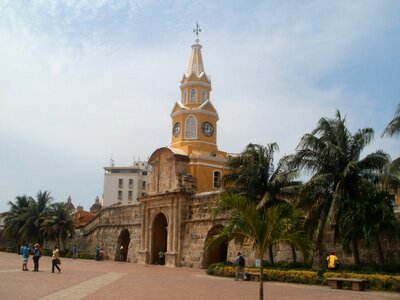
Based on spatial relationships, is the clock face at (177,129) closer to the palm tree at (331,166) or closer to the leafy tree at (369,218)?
the palm tree at (331,166)

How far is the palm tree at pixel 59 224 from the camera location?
46250mm

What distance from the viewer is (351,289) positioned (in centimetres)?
1873

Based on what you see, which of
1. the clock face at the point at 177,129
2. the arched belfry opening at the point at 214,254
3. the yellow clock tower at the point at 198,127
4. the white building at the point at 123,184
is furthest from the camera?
the white building at the point at 123,184

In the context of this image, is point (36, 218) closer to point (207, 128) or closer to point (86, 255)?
point (86, 255)

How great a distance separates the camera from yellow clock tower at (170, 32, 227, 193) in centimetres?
3850

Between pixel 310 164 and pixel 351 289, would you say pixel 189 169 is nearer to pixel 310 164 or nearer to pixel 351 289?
pixel 310 164

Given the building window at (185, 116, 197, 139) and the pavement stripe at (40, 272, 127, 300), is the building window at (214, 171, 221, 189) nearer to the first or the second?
the building window at (185, 116, 197, 139)

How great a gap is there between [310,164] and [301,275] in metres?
5.44

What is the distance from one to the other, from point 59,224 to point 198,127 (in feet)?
56.4

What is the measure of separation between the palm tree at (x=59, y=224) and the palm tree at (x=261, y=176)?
2455 cm

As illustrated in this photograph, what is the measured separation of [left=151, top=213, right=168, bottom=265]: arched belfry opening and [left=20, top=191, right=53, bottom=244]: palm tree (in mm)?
15503

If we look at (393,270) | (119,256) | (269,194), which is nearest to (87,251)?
(119,256)

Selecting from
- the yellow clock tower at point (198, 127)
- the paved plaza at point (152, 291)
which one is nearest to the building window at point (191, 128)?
the yellow clock tower at point (198, 127)

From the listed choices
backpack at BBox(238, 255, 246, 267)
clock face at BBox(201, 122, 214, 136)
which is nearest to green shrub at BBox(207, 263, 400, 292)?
backpack at BBox(238, 255, 246, 267)
